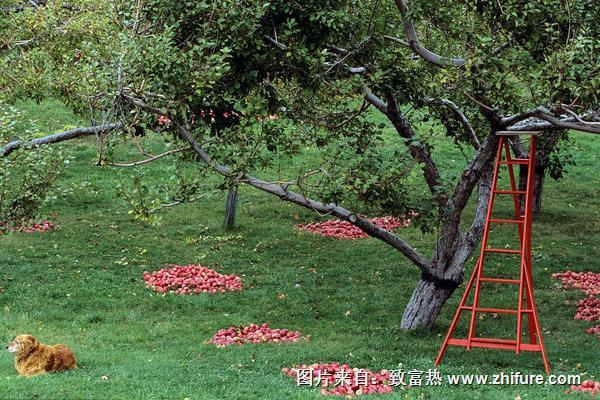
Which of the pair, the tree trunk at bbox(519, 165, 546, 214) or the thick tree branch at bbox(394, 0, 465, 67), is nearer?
the thick tree branch at bbox(394, 0, 465, 67)

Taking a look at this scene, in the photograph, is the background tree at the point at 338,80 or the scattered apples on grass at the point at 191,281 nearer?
the background tree at the point at 338,80

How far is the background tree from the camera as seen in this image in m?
10.1

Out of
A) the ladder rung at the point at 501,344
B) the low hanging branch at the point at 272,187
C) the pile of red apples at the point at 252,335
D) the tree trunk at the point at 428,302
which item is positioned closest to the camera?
the ladder rung at the point at 501,344

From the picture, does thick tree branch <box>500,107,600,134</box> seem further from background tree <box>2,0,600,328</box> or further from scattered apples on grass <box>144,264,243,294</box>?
scattered apples on grass <box>144,264,243,294</box>

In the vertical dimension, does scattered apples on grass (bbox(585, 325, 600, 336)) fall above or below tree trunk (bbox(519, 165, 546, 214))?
below

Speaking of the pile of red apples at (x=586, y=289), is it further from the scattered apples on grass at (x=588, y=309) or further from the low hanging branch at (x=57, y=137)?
the low hanging branch at (x=57, y=137)

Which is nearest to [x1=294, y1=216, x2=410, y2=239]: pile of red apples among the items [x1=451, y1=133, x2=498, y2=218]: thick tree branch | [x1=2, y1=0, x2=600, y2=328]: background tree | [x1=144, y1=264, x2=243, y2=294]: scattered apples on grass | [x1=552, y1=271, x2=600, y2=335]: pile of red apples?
[x1=144, y1=264, x2=243, y2=294]: scattered apples on grass

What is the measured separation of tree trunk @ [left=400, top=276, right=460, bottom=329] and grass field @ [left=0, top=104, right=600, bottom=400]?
0.22 meters

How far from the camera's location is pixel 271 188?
1119 centimetres

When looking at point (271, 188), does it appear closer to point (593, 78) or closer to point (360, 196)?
point (360, 196)

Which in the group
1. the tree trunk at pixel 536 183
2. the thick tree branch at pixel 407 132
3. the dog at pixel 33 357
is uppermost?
the thick tree branch at pixel 407 132

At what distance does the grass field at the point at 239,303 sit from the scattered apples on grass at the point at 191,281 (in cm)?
28

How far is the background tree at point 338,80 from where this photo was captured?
33.2 feet

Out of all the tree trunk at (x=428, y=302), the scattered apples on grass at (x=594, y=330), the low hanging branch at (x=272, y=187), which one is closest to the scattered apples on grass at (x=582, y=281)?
the scattered apples on grass at (x=594, y=330)
